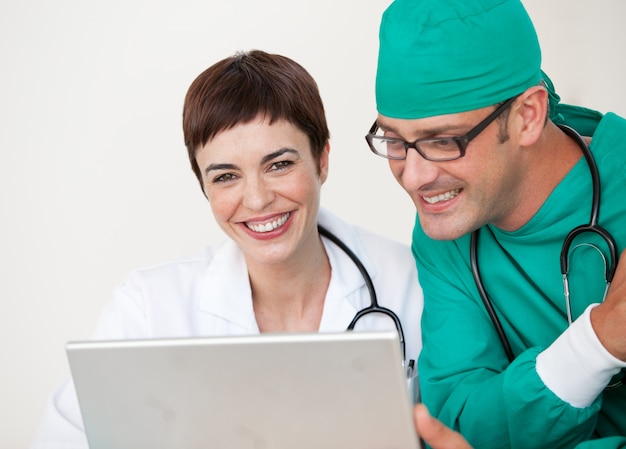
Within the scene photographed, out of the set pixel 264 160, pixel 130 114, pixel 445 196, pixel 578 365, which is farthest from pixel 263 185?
pixel 130 114

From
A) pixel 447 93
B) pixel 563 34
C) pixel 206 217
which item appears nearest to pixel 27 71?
pixel 206 217

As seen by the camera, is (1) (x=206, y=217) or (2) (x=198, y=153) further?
(1) (x=206, y=217)

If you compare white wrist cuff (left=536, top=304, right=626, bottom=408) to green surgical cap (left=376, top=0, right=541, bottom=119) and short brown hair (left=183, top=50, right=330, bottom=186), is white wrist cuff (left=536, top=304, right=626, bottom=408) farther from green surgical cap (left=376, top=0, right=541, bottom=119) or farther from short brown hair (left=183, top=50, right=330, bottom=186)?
short brown hair (left=183, top=50, right=330, bottom=186)

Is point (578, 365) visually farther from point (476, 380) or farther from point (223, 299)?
point (223, 299)

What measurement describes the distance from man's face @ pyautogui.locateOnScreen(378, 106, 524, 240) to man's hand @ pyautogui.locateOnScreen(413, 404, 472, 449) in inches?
21.4

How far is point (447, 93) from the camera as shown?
178 cm

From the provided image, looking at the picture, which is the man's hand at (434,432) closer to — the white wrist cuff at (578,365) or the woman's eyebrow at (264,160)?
the white wrist cuff at (578,365)

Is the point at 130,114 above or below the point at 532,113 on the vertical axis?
below

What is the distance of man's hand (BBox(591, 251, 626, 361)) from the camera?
1.57 m

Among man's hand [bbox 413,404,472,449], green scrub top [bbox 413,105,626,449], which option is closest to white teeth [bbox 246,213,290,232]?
green scrub top [bbox 413,105,626,449]

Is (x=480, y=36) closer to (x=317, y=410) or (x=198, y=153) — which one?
(x=198, y=153)

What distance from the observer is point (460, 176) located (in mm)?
1809

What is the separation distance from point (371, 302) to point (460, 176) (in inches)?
21.3

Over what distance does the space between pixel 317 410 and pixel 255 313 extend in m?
1.03
